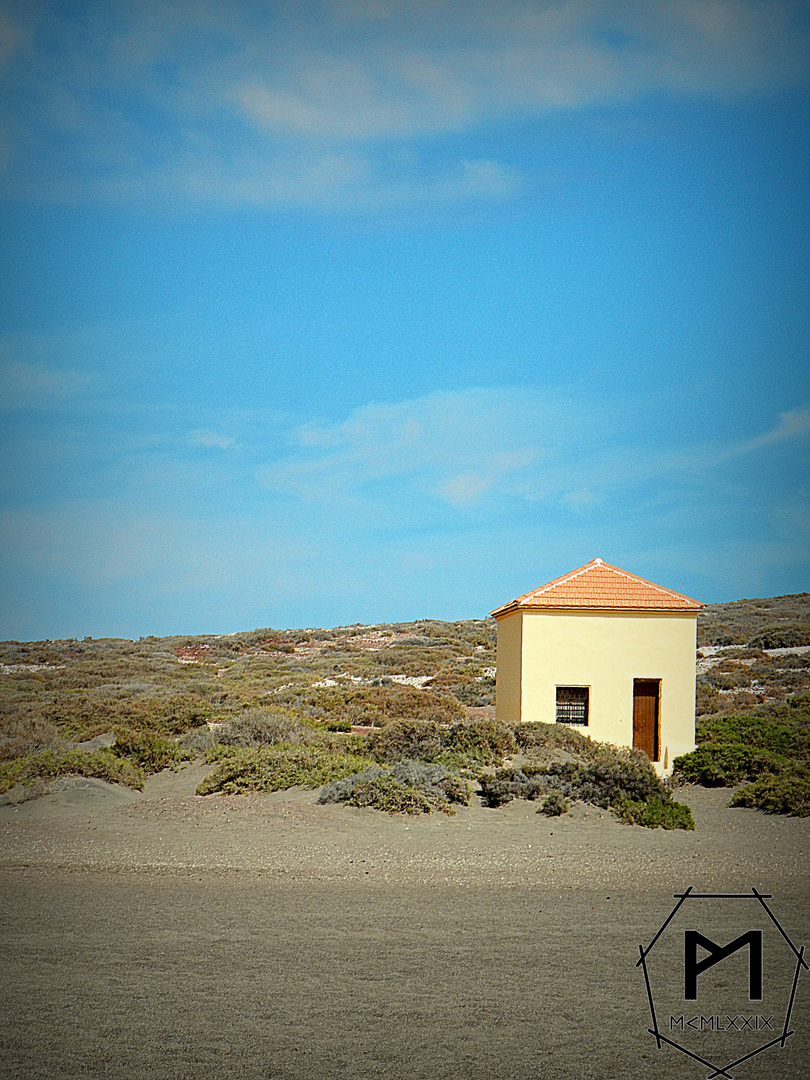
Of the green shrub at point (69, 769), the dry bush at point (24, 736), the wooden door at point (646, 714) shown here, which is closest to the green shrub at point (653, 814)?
the wooden door at point (646, 714)

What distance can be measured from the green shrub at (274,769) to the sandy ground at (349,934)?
1.42ft

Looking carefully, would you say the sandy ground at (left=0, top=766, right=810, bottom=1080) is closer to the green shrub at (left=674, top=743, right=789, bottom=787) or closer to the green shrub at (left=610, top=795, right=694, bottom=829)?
the green shrub at (left=610, top=795, right=694, bottom=829)

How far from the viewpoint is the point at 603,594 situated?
19609 millimetres

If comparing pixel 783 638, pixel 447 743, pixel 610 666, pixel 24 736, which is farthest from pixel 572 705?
pixel 783 638

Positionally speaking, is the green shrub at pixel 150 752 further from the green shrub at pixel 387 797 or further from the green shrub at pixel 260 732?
the green shrub at pixel 387 797

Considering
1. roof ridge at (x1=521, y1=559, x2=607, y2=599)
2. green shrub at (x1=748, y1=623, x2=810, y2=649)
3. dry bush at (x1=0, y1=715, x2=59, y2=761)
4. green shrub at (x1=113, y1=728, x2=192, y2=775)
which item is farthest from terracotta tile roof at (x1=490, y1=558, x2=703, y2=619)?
green shrub at (x1=748, y1=623, x2=810, y2=649)

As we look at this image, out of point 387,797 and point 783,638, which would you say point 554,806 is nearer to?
point 387,797

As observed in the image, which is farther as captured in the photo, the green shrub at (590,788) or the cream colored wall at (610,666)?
the cream colored wall at (610,666)

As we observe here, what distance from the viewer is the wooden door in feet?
62.5

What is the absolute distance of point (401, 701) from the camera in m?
27.7

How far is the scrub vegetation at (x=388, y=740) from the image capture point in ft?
48.3

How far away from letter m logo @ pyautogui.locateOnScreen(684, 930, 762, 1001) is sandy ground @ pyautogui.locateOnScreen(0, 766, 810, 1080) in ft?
1.04

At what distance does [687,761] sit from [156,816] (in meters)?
10.8

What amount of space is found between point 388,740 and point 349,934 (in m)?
9.56
